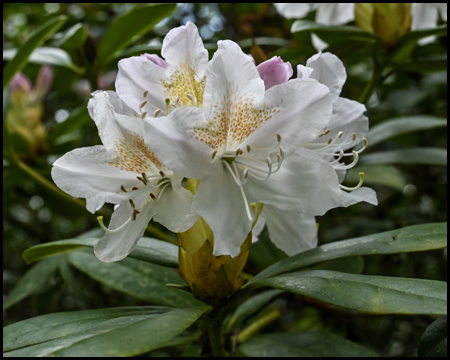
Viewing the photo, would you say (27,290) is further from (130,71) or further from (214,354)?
(130,71)

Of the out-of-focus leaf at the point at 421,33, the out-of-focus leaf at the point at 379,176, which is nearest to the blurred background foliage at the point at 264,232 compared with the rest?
the out-of-focus leaf at the point at 379,176

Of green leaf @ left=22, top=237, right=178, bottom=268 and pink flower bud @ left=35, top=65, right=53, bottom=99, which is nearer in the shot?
green leaf @ left=22, top=237, right=178, bottom=268

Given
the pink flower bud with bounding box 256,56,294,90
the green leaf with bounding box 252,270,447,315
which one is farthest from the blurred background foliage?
the green leaf with bounding box 252,270,447,315

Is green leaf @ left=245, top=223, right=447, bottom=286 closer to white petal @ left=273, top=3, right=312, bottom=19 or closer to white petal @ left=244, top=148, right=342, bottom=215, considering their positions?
white petal @ left=244, top=148, right=342, bottom=215

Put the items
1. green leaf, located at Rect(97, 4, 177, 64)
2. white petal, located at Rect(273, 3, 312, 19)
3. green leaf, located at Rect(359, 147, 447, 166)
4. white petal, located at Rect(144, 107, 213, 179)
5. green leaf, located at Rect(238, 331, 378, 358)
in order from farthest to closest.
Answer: white petal, located at Rect(273, 3, 312, 19) → green leaf, located at Rect(359, 147, 447, 166) → green leaf, located at Rect(97, 4, 177, 64) → green leaf, located at Rect(238, 331, 378, 358) → white petal, located at Rect(144, 107, 213, 179)

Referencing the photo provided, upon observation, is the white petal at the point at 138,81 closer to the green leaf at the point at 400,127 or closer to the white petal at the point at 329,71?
the white petal at the point at 329,71
